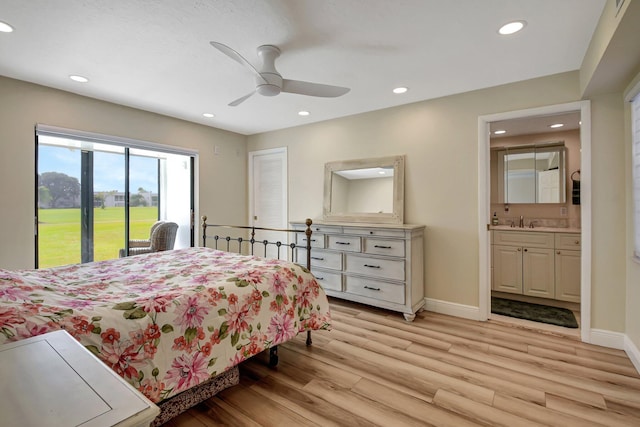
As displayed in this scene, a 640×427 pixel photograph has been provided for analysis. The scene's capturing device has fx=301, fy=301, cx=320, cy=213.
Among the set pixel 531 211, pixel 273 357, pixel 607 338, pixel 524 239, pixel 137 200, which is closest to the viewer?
pixel 273 357

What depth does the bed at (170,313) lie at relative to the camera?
1.36m

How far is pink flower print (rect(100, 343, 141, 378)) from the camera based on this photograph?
135 centimetres

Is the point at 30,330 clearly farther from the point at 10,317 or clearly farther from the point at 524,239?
the point at 524,239

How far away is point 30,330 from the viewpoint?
120 centimetres

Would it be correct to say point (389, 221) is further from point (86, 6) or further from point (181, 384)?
point (86, 6)

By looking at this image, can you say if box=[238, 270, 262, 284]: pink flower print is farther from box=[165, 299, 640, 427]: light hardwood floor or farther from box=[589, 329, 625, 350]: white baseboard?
box=[589, 329, 625, 350]: white baseboard

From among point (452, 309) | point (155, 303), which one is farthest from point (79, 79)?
point (452, 309)

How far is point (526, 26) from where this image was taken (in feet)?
6.79

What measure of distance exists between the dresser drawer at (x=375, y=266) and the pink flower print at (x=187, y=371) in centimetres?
213

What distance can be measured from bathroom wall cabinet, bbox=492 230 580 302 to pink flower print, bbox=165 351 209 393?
3.85m

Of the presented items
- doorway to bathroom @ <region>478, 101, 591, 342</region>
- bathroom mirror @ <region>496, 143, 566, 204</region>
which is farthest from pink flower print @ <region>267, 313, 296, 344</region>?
bathroom mirror @ <region>496, 143, 566, 204</region>

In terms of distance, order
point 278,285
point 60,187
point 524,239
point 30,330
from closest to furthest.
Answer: point 30,330
point 278,285
point 60,187
point 524,239

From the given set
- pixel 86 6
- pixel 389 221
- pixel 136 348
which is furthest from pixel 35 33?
pixel 389 221

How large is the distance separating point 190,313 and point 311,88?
1826 mm
